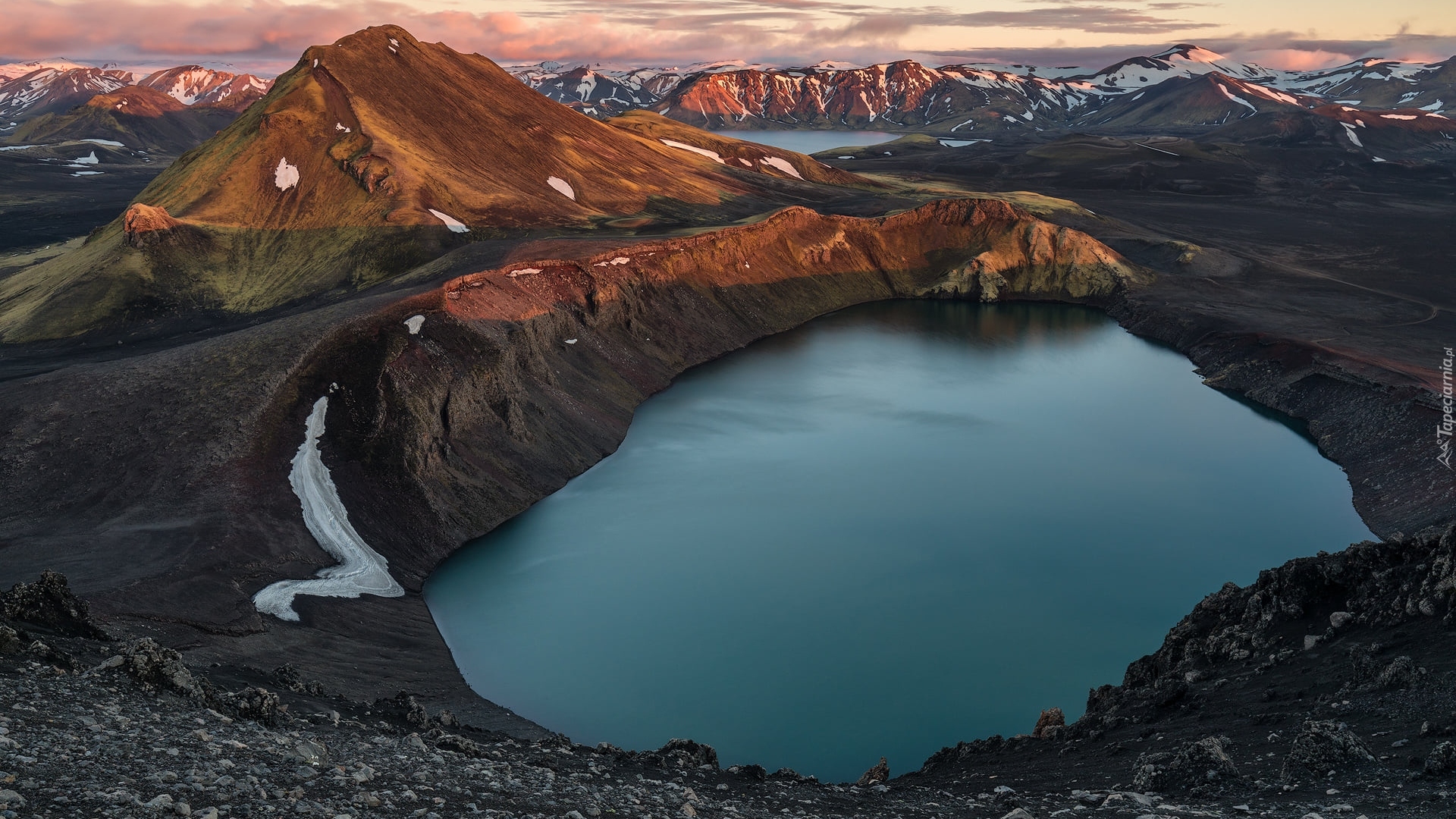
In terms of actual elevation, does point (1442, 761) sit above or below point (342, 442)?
below

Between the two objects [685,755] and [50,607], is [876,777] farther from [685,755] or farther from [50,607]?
[50,607]

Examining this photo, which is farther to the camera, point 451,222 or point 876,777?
point 451,222

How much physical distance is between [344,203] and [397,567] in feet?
207

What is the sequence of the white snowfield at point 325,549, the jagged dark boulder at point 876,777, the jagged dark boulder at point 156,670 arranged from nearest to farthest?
the jagged dark boulder at point 156,670, the jagged dark boulder at point 876,777, the white snowfield at point 325,549

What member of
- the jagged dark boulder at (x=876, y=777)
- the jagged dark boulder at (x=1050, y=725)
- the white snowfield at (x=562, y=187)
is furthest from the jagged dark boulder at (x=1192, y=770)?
the white snowfield at (x=562, y=187)

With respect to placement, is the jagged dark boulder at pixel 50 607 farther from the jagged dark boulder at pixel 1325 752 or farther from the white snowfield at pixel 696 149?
the white snowfield at pixel 696 149

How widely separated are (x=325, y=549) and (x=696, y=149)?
131 metres

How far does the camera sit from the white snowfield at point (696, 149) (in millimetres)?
160250

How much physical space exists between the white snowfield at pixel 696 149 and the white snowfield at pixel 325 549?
117m

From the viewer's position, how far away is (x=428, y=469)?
52.1 meters

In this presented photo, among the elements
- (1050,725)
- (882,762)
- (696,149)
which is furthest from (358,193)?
(1050,725)

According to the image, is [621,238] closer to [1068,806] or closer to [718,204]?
[718,204]

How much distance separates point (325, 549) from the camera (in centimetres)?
4419

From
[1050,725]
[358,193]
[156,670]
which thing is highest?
[358,193]
